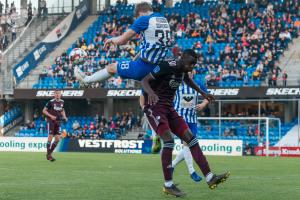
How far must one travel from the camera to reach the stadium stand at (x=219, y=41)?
129 feet

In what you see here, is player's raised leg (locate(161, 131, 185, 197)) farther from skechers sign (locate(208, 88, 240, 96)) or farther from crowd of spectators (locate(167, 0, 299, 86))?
skechers sign (locate(208, 88, 240, 96))

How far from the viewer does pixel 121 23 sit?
161 feet

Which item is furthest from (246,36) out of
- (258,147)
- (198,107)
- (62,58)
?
(198,107)

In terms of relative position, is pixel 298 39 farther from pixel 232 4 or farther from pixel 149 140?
pixel 149 140

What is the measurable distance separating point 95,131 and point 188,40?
8861 mm

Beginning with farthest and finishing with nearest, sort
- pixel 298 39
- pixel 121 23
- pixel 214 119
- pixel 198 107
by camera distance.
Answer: pixel 121 23, pixel 298 39, pixel 214 119, pixel 198 107

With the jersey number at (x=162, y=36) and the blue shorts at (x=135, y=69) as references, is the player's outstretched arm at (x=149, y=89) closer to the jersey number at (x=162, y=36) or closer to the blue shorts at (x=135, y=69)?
the blue shorts at (x=135, y=69)

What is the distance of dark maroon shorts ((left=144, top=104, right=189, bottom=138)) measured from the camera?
1092cm

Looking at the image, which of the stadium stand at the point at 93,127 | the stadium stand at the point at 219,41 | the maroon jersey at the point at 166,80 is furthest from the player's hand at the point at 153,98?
the stadium stand at the point at 93,127

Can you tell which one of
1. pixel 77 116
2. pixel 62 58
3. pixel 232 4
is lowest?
pixel 77 116

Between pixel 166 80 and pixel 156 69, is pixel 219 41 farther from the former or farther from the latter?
pixel 156 69

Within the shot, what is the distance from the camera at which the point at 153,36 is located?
11453 millimetres

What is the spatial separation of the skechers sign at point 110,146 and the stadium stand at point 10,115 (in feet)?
30.3

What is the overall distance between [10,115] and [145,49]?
36.8m
